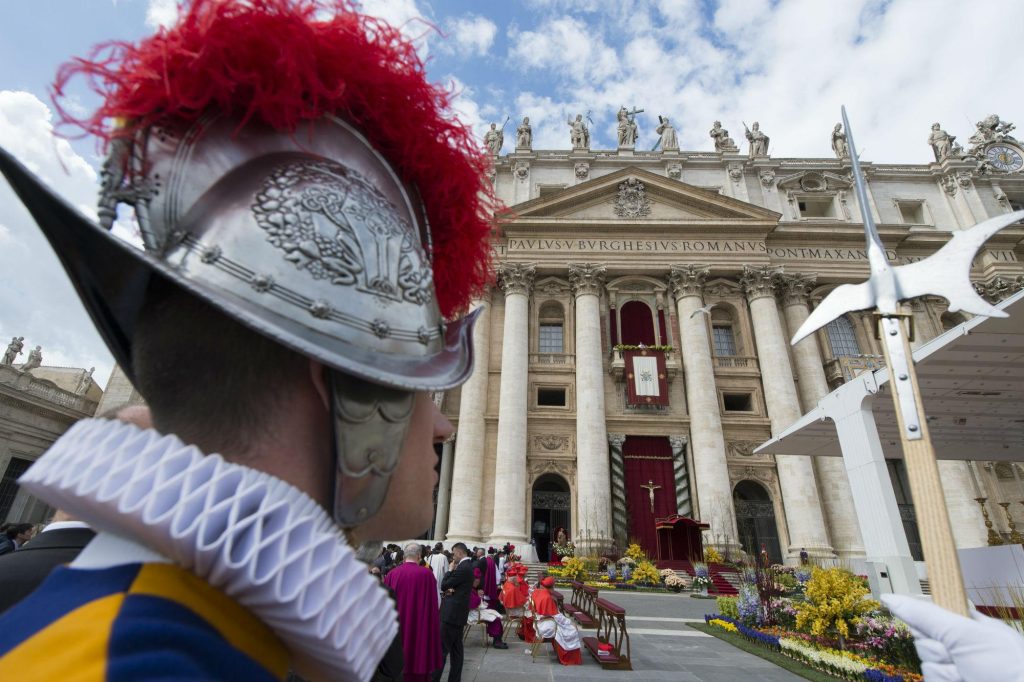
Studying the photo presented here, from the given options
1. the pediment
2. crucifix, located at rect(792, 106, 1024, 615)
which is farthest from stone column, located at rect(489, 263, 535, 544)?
crucifix, located at rect(792, 106, 1024, 615)

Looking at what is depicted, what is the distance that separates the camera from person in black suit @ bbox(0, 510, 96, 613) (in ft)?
7.45

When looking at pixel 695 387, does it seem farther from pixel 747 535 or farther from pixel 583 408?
pixel 747 535

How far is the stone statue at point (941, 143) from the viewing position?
2861 centimetres

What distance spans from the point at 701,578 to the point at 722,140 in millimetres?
24573

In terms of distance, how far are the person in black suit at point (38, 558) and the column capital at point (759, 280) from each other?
25011 millimetres

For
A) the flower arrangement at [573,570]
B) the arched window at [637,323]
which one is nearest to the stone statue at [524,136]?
the arched window at [637,323]

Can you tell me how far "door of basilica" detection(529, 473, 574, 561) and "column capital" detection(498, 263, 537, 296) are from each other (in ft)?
28.4

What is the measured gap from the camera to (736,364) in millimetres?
23234

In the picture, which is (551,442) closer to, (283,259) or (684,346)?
(684,346)

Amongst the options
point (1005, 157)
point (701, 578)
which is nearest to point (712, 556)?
point (701, 578)

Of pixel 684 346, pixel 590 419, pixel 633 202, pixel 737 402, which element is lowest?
pixel 590 419

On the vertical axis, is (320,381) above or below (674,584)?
above

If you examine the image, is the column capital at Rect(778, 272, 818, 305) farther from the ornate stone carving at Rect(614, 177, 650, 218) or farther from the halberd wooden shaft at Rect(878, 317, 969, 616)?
the halberd wooden shaft at Rect(878, 317, 969, 616)

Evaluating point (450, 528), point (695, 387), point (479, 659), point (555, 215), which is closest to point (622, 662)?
point (479, 659)
